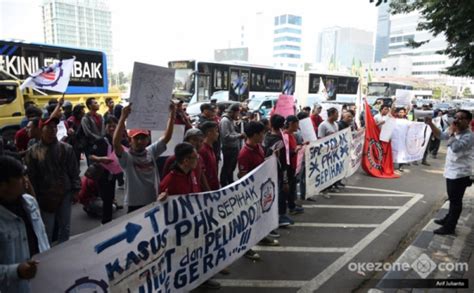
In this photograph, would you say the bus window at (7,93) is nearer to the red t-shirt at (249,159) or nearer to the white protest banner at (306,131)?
the white protest banner at (306,131)

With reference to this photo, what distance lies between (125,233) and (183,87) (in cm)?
1690

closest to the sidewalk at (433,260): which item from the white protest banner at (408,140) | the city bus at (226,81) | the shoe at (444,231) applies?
the shoe at (444,231)

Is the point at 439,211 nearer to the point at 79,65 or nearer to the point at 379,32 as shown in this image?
the point at 79,65

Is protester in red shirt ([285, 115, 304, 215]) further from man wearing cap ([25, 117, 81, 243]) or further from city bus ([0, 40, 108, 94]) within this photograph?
city bus ([0, 40, 108, 94])

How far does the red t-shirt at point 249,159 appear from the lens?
459 centimetres

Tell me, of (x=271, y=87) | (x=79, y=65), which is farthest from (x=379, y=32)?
(x=79, y=65)

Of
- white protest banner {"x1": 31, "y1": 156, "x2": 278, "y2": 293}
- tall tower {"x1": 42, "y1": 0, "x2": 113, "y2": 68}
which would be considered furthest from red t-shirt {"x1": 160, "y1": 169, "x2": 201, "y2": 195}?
tall tower {"x1": 42, "y1": 0, "x2": 113, "y2": 68}

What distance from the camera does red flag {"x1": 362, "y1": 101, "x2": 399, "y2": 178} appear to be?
28.9ft

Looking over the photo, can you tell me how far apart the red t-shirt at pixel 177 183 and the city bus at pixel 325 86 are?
74.9 feet

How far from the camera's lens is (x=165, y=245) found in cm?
298

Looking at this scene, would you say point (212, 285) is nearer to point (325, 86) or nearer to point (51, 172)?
point (51, 172)

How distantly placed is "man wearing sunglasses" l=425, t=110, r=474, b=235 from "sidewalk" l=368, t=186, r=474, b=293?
0.24 metres

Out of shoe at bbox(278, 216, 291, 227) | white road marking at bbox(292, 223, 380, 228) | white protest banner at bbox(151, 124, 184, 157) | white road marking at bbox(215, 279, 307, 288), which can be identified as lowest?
white road marking at bbox(292, 223, 380, 228)

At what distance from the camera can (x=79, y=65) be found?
1502cm
